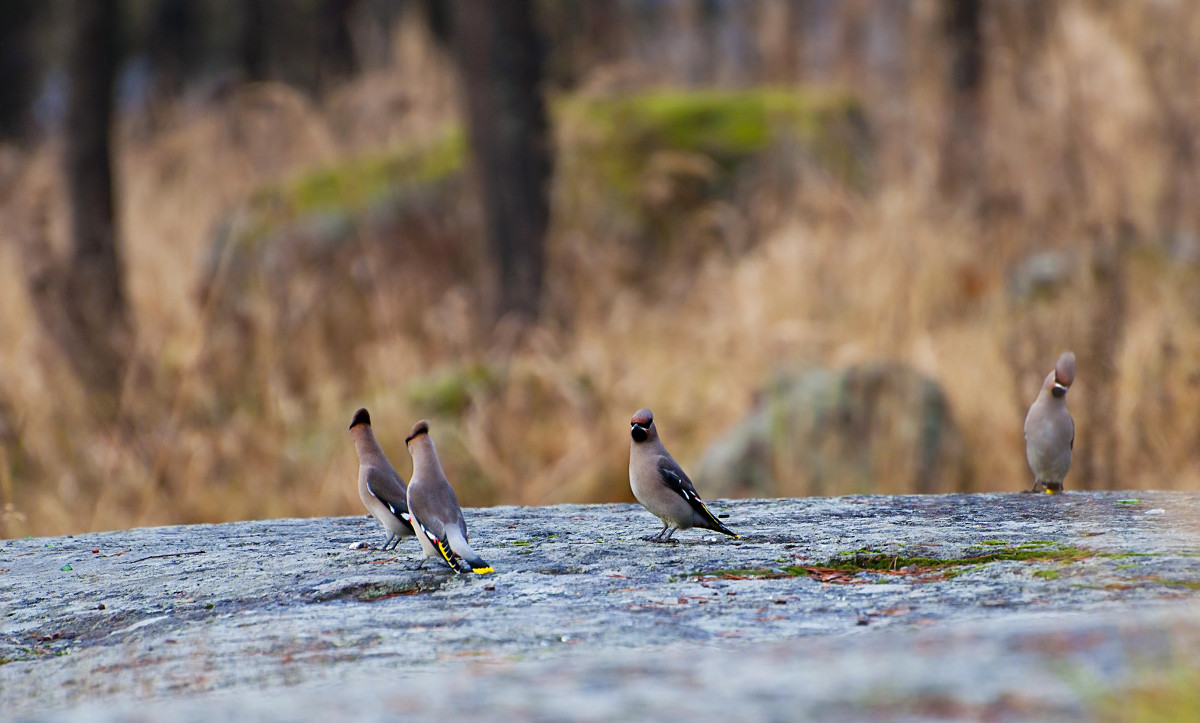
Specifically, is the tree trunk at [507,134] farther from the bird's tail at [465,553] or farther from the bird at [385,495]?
the bird's tail at [465,553]

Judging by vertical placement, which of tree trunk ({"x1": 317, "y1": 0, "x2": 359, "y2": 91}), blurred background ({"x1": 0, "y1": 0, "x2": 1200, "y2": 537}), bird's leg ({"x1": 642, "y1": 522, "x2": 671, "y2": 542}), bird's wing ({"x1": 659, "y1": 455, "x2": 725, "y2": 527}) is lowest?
bird's leg ({"x1": 642, "y1": 522, "x2": 671, "y2": 542})

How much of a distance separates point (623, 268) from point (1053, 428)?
5604 mm

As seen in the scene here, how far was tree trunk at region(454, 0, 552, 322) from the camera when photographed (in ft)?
23.2

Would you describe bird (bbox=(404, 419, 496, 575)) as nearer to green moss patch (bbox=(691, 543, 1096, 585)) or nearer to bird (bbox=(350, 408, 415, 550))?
bird (bbox=(350, 408, 415, 550))

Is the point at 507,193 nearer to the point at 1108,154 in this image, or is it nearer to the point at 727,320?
the point at 727,320

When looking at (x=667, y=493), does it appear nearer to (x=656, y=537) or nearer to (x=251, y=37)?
(x=656, y=537)

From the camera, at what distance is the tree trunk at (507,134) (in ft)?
23.2

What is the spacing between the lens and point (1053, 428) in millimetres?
3027

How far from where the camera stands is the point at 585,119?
10.0 m

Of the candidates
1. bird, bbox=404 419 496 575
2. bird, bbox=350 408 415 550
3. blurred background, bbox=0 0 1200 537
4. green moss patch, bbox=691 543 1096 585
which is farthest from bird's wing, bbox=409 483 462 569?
blurred background, bbox=0 0 1200 537

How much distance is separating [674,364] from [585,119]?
13.0 ft

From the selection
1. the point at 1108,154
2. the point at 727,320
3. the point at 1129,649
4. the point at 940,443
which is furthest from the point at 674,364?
the point at 1129,649

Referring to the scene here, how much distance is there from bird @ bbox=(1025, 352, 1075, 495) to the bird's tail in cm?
138

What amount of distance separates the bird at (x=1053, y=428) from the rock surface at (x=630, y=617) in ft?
0.30
